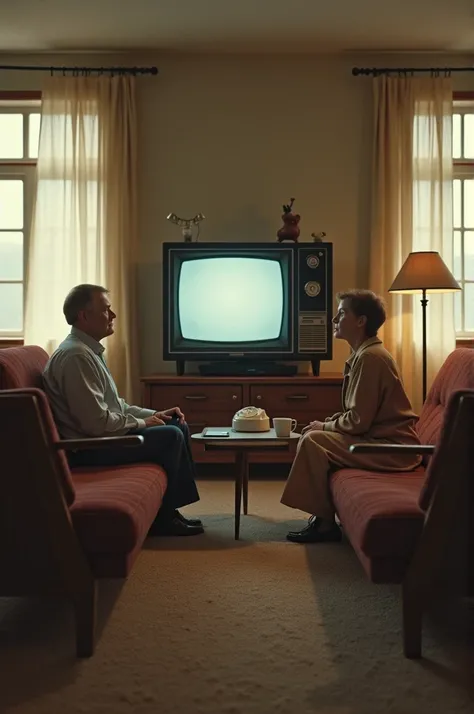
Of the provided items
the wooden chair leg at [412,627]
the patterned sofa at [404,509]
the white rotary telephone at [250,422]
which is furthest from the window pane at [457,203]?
the wooden chair leg at [412,627]

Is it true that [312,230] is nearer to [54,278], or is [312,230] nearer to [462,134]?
[462,134]

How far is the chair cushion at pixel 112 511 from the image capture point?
185 cm

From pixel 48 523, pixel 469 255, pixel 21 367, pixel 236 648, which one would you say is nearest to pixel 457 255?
pixel 469 255

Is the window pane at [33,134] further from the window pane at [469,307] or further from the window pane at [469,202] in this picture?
the window pane at [469,307]

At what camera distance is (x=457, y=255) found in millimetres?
4820

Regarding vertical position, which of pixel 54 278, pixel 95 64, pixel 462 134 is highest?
pixel 95 64

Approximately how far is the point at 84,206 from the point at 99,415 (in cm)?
244

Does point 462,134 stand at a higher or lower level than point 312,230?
higher

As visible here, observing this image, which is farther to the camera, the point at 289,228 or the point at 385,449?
the point at 289,228

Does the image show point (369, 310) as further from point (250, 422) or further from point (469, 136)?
point (469, 136)

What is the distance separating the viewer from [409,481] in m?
2.38

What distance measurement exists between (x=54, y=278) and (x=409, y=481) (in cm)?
297

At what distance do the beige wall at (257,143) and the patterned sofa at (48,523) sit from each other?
308 cm

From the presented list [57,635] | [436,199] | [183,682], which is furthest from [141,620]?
[436,199]
